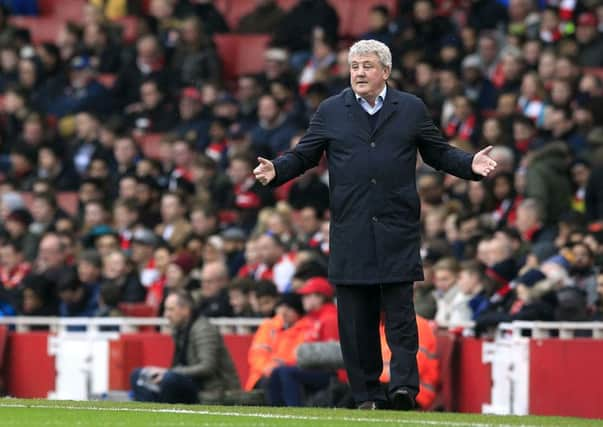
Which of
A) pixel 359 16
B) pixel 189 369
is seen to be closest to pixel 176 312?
pixel 189 369

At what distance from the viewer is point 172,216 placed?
66.1ft

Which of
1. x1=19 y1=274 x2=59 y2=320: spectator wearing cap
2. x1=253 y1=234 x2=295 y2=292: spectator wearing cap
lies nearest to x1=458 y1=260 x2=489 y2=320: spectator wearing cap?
x1=253 y1=234 x2=295 y2=292: spectator wearing cap

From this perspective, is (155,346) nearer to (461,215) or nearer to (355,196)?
(461,215)

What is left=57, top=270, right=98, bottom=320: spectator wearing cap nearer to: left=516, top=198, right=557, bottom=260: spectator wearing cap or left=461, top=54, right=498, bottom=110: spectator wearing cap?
left=516, top=198, right=557, bottom=260: spectator wearing cap

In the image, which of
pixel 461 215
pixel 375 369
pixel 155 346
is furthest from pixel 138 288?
pixel 375 369

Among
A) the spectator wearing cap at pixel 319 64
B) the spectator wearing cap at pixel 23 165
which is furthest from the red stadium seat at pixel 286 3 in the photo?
the spectator wearing cap at pixel 23 165

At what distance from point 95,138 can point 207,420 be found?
14273 mm

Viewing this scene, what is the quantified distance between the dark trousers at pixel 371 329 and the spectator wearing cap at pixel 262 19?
1496cm

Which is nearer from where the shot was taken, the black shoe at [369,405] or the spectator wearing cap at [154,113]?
the black shoe at [369,405]

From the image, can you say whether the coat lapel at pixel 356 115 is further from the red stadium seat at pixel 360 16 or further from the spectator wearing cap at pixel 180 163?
the red stadium seat at pixel 360 16

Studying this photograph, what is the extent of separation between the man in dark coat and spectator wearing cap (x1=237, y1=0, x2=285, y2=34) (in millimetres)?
14820

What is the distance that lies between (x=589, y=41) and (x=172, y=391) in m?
7.38

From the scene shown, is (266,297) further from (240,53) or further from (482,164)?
(240,53)

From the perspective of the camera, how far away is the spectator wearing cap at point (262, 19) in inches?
987
